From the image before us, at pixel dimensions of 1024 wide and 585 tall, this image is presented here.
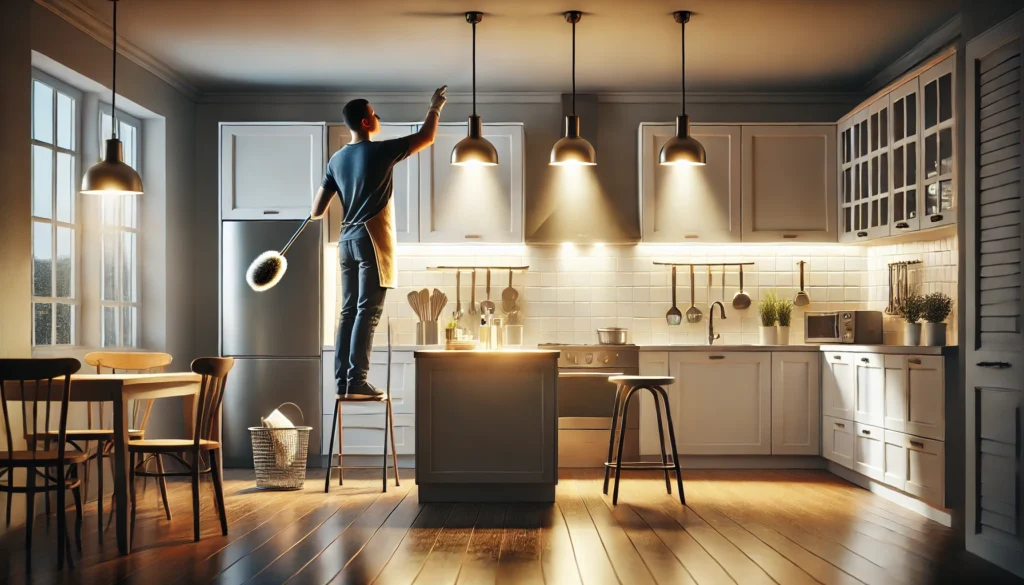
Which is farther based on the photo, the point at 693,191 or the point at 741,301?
the point at 741,301

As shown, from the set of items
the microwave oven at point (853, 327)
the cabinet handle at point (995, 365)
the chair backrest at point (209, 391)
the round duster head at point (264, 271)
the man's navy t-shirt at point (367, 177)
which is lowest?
the chair backrest at point (209, 391)

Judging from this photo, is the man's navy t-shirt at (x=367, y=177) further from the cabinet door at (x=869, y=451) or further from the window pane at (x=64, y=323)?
the cabinet door at (x=869, y=451)

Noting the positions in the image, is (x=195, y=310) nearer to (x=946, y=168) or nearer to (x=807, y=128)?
(x=807, y=128)

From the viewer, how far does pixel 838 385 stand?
20.6ft

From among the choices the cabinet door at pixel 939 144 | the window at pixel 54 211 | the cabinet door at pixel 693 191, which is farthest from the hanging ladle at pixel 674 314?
the window at pixel 54 211

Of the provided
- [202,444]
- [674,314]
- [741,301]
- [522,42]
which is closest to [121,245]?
[202,444]

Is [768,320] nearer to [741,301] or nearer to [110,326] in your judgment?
[741,301]

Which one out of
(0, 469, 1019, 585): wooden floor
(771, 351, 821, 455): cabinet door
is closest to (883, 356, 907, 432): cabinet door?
(0, 469, 1019, 585): wooden floor

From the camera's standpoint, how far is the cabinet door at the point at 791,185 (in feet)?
22.9

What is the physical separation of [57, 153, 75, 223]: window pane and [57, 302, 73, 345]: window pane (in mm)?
506

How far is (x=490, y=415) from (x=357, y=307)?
0.89 m

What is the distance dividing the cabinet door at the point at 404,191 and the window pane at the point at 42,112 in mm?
1926

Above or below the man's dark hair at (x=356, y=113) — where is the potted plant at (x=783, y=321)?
below

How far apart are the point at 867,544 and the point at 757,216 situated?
3233 millimetres
